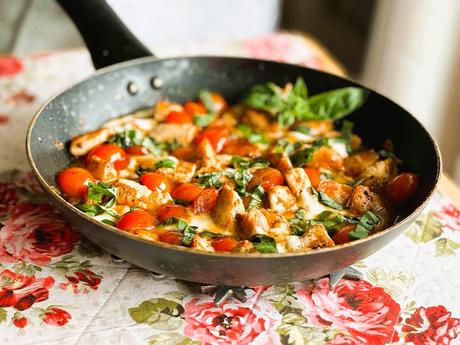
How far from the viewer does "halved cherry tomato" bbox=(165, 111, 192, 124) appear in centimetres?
195

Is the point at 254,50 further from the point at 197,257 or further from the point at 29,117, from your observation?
the point at 197,257

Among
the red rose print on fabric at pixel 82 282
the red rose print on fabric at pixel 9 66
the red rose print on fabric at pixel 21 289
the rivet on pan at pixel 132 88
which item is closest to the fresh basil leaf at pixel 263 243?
the red rose print on fabric at pixel 82 282

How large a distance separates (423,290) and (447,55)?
1854mm

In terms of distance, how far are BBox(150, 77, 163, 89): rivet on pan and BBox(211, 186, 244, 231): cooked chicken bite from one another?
68 cm

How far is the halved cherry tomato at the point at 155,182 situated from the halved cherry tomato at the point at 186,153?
19 centimetres

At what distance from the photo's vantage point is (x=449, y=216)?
1758mm

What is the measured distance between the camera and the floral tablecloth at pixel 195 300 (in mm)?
1312

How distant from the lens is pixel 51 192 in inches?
52.3

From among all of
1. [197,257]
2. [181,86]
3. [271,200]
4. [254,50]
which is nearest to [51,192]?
[197,257]

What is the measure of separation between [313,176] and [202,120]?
0.46 metres

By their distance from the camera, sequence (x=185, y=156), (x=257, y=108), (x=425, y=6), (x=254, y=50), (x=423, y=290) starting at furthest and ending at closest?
(x=425, y=6)
(x=254, y=50)
(x=257, y=108)
(x=185, y=156)
(x=423, y=290)

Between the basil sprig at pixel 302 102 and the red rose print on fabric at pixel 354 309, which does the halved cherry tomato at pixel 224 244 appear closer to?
the red rose print on fabric at pixel 354 309

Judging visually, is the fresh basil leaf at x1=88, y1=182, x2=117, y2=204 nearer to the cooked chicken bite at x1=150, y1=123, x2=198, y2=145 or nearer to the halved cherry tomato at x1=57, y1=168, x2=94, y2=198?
the halved cherry tomato at x1=57, y1=168, x2=94, y2=198

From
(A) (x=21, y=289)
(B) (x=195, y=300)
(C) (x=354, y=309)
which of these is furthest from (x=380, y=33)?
(A) (x=21, y=289)
